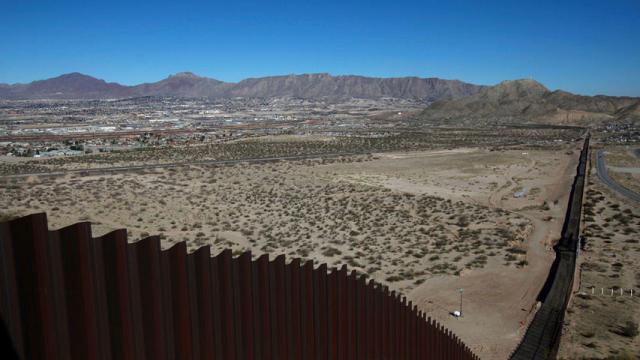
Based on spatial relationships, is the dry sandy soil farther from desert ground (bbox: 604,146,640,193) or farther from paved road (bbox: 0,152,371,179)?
desert ground (bbox: 604,146,640,193)

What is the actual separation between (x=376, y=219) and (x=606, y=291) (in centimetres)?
1694

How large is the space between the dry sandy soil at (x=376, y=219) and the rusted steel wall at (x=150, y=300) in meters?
14.5

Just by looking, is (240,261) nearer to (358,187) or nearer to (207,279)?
(207,279)

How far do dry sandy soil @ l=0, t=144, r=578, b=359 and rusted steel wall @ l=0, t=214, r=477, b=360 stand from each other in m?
14.5

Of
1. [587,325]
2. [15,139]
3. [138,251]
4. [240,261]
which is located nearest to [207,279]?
[240,261]

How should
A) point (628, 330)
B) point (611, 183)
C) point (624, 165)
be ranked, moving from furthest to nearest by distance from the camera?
1. point (624, 165)
2. point (611, 183)
3. point (628, 330)

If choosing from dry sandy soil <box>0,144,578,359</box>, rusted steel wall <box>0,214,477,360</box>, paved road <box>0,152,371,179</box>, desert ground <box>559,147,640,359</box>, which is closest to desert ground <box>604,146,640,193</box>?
dry sandy soil <box>0,144,578,359</box>

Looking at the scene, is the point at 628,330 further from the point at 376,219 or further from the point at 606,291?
the point at 376,219

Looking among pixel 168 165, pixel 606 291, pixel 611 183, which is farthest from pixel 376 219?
pixel 611 183

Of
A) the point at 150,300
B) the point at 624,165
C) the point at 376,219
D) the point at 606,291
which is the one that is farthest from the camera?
the point at 624,165

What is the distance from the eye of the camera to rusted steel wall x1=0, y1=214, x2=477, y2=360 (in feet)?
7.29

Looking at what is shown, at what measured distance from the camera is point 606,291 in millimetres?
21688

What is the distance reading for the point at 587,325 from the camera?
58.7ft

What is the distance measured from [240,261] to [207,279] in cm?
40
